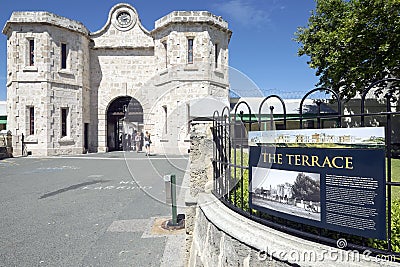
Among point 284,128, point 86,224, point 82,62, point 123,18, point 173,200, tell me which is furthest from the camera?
point 123,18

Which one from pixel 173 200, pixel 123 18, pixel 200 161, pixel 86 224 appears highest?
pixel 123 18

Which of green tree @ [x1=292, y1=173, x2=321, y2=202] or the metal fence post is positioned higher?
green tree @ [x1=292, y1=173, x2=321, y2=202]

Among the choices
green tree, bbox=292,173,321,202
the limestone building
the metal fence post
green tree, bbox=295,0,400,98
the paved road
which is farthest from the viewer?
the limestone building

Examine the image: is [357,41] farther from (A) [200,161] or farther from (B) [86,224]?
(B) [86,224]

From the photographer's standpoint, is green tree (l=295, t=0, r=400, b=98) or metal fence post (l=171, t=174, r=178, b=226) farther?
green tree (l=295, t=0, r=400, b=98)

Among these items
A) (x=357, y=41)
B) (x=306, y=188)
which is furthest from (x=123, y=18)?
(x=306, y=188)

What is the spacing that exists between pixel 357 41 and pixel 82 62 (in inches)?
770

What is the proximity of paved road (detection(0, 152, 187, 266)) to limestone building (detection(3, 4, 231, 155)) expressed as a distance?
10.5 metres

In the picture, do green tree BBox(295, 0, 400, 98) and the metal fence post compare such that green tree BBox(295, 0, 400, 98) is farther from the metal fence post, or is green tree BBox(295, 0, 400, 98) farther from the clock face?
the clock face

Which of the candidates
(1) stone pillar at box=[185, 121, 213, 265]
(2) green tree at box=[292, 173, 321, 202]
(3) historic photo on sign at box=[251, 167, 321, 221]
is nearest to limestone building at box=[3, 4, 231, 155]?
(1) stone pillar at box=[185, 121, 213, 265]

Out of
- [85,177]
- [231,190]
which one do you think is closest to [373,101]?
[85,177]

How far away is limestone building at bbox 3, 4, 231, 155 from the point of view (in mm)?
20609

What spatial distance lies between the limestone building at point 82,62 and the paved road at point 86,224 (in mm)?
10522

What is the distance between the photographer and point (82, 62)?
2289cm
